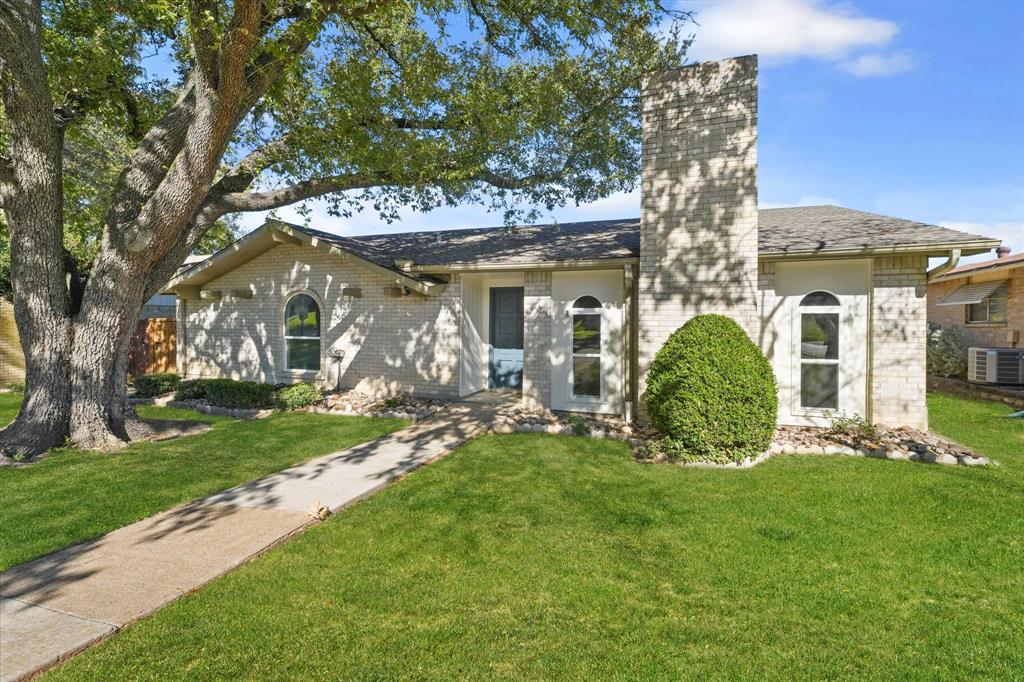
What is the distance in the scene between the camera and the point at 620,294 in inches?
394

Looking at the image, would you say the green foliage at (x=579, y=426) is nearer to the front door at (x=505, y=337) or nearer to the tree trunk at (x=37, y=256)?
the front door at (x=505, y=337)

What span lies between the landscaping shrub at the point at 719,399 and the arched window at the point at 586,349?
2912 millimetres

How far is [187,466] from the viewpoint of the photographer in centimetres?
685

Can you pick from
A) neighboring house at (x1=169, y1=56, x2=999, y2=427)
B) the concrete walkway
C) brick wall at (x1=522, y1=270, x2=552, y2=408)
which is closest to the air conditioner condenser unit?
neighboring house at (x1=169, y1=56, x2=999, y2=427)

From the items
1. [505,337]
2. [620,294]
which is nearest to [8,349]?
[505,337]

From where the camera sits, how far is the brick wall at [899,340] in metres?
8.37

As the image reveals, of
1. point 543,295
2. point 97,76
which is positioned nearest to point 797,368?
point 543,295

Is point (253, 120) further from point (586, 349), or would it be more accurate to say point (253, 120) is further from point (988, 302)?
point (988, 302)

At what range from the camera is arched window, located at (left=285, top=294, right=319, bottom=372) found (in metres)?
13.0

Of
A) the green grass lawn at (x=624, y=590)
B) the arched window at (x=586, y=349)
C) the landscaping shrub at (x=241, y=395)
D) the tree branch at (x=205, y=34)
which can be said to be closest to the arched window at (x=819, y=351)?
the green grass lawn at (x=624, y=590)

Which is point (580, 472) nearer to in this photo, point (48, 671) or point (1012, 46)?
point (48, 671)

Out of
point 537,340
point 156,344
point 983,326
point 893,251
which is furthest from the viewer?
point 156,344

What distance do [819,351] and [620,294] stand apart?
11.5ft

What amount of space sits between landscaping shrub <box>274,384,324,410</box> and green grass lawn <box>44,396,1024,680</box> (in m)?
5.82
